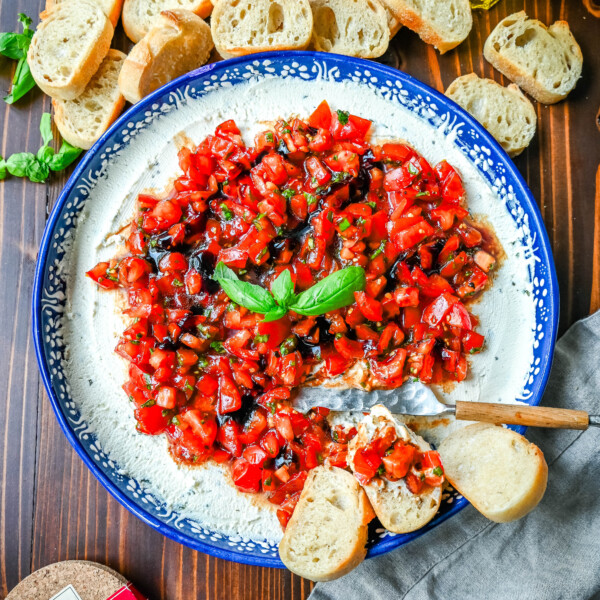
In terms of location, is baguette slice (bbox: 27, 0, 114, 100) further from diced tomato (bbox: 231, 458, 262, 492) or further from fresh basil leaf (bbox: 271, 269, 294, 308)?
diced tomato (bbox: 231, 458, 262, 492)

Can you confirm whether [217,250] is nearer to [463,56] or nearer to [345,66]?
[345,66]

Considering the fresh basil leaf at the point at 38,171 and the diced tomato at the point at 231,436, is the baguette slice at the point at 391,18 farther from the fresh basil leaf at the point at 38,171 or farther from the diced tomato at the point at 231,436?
the diced tomato at the point at 231,436

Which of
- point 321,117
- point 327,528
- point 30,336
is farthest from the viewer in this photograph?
point 30,336

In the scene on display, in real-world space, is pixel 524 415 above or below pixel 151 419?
above

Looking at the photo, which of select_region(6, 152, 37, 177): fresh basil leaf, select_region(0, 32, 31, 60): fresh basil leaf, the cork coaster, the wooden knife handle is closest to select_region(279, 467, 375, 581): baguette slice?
the wooden knife handle

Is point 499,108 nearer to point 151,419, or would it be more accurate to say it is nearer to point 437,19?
point 437,19

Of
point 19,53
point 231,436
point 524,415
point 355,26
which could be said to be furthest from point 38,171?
point 524,415
